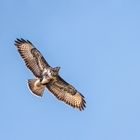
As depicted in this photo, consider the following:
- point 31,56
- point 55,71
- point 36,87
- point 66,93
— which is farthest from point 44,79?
point 66,93

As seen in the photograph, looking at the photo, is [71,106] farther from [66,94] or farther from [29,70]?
[29,70]

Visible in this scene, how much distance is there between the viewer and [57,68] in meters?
21.4

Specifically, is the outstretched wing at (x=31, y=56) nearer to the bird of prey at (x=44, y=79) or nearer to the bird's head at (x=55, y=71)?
the bird of prey at (x=44, y=79)

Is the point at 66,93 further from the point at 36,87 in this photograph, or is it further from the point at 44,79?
the point at 36,87

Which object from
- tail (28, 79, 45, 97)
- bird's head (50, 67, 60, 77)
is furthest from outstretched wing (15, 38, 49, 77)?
bird's head (50, 67, 60, 77)

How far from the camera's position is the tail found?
846 inches

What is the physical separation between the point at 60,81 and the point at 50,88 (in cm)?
38

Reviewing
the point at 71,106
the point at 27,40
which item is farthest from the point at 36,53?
the point at 71,106

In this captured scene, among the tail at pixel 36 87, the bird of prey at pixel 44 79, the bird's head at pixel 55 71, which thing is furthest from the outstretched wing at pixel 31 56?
the bird's head at pixel 55 71

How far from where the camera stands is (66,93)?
75.0 ft

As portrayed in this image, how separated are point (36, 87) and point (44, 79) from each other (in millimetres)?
345

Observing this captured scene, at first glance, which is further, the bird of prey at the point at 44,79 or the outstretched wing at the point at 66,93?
the outstretched wing at the point at 66,93

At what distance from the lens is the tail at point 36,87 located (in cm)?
2150

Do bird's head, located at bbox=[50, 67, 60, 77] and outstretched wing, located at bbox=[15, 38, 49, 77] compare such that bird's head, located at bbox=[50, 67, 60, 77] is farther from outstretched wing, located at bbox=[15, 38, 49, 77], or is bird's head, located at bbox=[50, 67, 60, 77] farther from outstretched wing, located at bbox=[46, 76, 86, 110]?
outstretched wing, located at bbox=[46, 76, 86, 110]
